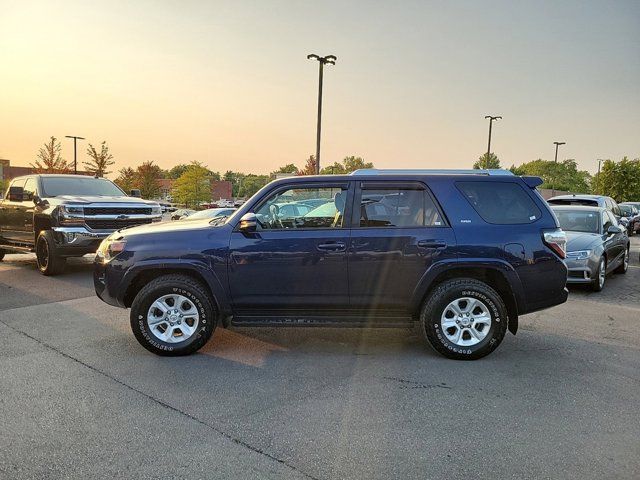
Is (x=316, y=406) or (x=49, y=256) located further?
(x=49, y=256)

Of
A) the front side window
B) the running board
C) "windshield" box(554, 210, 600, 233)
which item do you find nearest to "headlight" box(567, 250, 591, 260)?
"windshield" box(554, 210, 600, 233)

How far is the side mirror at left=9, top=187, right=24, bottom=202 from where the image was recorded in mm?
10227

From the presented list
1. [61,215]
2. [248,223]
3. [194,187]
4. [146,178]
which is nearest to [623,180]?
[194,187]

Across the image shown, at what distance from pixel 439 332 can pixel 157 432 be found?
272 centimetres

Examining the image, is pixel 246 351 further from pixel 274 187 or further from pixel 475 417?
pixel 475 417

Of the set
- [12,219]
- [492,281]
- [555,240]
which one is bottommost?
[492,281]

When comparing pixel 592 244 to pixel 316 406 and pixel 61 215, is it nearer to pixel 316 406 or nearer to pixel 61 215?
pixel 316 406

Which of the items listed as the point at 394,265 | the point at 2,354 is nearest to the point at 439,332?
the point at 394,265

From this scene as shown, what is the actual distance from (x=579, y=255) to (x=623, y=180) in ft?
200

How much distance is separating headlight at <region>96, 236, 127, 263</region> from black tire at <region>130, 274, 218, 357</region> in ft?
1.81

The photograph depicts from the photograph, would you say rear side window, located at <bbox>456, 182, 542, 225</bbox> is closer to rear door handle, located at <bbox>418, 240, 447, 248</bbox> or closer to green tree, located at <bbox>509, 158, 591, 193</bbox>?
rear door handle, located at <bbox>418, 240, 447, 248</bbox>

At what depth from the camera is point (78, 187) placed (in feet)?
35.2

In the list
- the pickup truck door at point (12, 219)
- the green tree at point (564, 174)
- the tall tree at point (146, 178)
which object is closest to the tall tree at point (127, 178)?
the tall tree at point (146, 178)

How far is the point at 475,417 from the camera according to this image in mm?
3570
